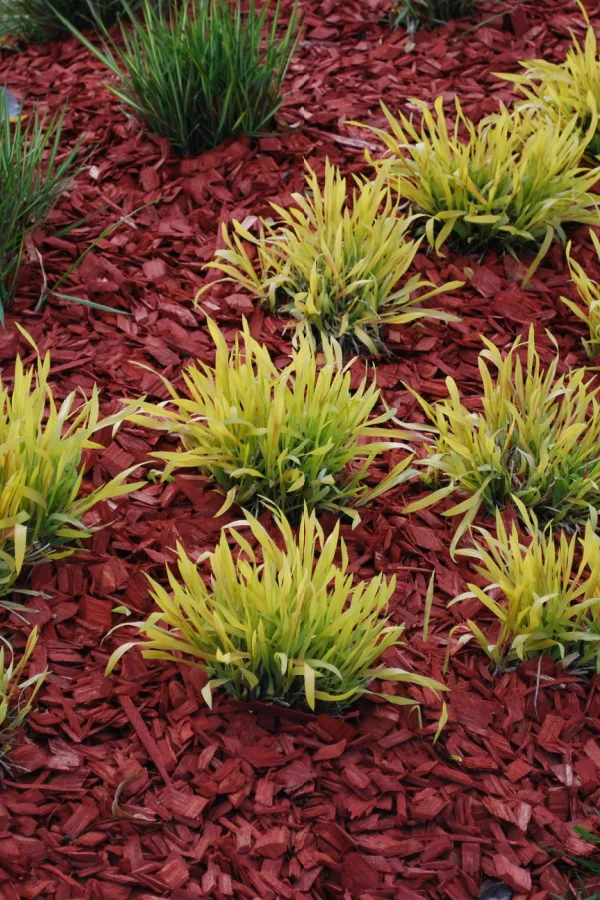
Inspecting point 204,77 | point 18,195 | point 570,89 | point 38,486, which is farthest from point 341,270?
point 570,89

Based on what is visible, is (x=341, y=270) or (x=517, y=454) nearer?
→ (x=517, y=454)

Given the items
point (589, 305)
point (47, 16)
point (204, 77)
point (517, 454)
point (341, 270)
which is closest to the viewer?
point (517, 454)

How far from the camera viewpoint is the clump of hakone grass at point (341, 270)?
2.57 metres

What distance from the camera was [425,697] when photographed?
1.99 meters

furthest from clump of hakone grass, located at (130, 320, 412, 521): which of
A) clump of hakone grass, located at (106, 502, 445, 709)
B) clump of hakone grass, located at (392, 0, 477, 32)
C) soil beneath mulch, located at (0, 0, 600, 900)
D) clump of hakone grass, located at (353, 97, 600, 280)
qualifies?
clump of hakone grass, located at (392, 0, 477, 32)

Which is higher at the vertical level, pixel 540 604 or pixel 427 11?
pixel 427 11

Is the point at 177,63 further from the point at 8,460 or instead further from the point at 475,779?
the point at 475,779

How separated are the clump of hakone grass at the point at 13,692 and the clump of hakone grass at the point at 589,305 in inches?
61.7

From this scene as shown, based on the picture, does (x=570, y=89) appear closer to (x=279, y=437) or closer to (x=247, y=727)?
(x=279, y=437)

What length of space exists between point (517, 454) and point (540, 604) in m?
0.46

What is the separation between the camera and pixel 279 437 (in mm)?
→ 2145

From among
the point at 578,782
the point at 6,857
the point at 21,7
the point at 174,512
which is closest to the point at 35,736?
the point at 6,857

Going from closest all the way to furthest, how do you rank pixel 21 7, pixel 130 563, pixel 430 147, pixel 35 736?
pixel 35 736 → pixel 130 563 → pixel 430 147 → pixel 21 7

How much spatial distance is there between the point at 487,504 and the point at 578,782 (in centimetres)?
65
